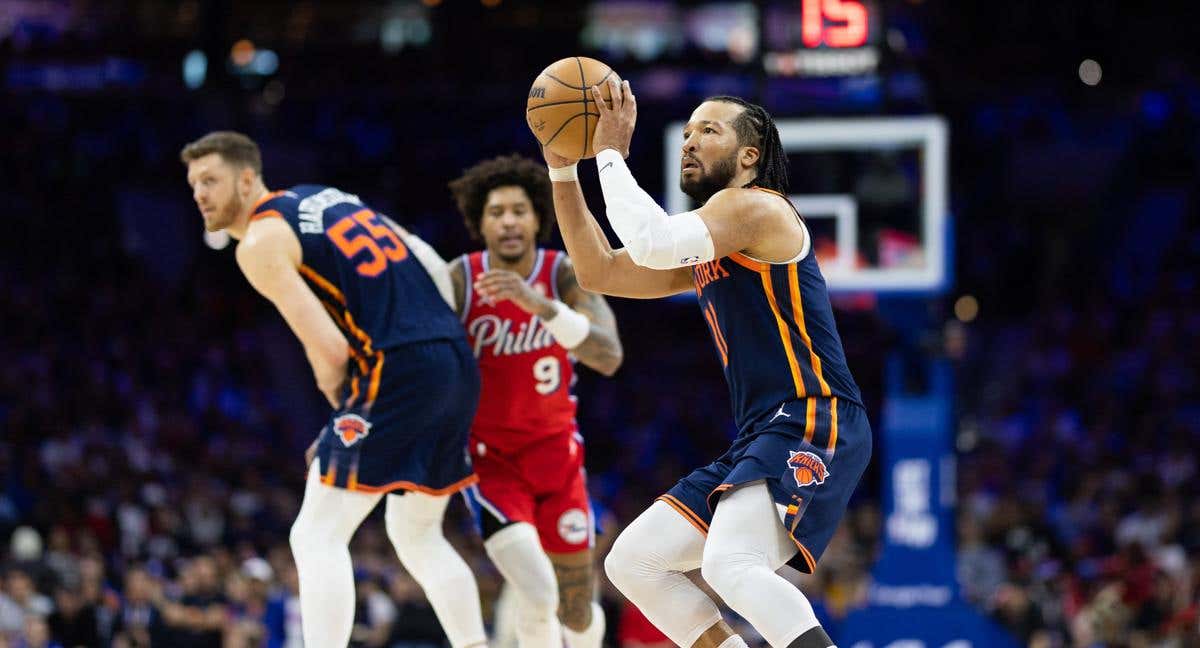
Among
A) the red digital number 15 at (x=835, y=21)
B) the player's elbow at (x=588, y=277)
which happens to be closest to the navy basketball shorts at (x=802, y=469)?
the player's elbow at (x=588, y=277)

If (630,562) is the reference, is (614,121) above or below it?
above

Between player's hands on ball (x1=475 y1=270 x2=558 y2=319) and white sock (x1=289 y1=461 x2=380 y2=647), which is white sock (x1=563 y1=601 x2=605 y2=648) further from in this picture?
player's hands on ball (x1=475 y1=270 x2=558 y2=319)

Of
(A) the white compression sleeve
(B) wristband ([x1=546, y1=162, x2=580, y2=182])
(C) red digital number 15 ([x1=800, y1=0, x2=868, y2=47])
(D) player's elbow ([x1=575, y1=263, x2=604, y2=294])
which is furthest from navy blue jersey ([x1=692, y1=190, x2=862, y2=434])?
(C) red digital number 15 ([x1=800, y1=0, x2=868, y2=47])

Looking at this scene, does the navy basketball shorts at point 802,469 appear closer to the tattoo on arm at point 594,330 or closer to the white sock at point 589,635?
the tattoo on arm at point 594,330

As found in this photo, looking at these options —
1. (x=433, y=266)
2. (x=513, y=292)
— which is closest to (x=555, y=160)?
(x=513, y=292)

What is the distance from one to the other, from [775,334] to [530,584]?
175cm

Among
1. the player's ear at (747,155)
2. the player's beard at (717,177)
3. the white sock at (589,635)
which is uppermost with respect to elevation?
the player's ear at (747,155)

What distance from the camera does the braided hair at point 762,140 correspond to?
4.91m

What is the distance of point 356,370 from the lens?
18.5 feet

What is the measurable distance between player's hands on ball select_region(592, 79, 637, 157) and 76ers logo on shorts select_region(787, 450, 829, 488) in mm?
1135

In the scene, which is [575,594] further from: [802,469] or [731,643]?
[802,469]

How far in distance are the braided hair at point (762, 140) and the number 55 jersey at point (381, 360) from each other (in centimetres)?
149

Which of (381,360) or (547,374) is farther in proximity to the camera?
(547,374)

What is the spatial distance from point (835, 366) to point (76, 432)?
46.5ft
